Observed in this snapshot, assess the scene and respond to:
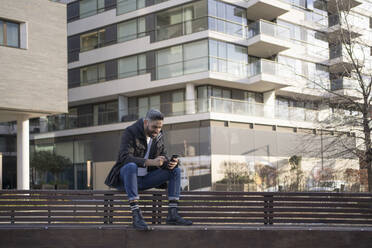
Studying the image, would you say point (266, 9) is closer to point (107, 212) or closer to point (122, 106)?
point (122, 106)

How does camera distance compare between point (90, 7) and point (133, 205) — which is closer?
point (133, 205)

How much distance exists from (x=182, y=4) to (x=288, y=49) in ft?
30.3

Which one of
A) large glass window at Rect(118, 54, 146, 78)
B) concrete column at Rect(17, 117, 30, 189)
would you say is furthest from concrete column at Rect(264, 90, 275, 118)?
concrete column at Rect(17, 117, 30, 189)

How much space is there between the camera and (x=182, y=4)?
112ft

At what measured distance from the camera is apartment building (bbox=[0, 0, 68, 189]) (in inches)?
850

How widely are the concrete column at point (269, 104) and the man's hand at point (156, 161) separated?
29593 millimetres

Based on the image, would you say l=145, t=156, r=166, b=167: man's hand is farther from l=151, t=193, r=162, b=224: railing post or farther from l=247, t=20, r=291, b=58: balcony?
l=247, t=20, r=291, b=58: balcony

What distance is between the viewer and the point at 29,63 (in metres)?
22.4

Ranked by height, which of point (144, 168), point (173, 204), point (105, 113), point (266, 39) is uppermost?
point (266, 39)

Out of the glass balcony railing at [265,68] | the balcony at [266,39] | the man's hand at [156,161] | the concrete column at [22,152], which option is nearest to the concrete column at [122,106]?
the glass balcony railing at [265,68]

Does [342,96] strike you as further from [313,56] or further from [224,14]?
[313,56]

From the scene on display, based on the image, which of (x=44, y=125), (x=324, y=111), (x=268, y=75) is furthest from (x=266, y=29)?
(x=44, y=125)

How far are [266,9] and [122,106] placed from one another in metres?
12.8

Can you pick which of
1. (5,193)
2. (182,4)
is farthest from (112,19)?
(5,193)
